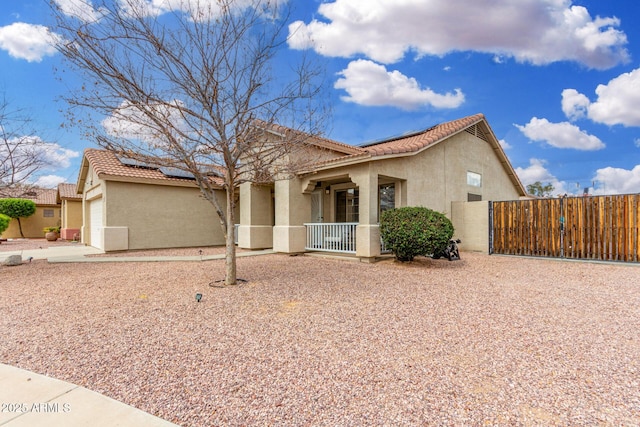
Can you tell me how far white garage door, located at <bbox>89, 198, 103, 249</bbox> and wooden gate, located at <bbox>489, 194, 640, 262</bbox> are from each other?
17.9 m

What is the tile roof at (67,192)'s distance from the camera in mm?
22281

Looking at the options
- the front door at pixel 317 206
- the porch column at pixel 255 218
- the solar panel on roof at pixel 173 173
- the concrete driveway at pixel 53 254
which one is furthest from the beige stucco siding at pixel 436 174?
the concrete driveway at pixel 53 254

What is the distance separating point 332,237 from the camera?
11.6 m

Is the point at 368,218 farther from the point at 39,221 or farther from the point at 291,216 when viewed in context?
the point at 39,221

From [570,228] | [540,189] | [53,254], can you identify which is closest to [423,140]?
[570,228]

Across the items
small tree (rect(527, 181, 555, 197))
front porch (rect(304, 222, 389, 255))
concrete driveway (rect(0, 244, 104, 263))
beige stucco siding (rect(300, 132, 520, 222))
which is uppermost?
small tree (rect(527, 181, 555, 197))

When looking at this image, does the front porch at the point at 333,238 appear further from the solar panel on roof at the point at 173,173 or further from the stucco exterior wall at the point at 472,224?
the solar panel on roof at the point at 173,173

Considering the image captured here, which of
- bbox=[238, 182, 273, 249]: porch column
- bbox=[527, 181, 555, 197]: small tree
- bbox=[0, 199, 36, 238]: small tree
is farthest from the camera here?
bbox=[527, 181, 555, 197]: small tree

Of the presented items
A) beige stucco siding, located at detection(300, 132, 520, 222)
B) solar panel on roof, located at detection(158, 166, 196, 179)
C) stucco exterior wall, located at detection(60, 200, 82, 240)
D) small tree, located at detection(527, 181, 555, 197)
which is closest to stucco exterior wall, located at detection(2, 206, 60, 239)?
stucco exterior wall, located at detection(60, 200, 82, 240)

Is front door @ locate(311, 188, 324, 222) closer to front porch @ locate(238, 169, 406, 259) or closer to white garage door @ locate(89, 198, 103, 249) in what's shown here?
front porch @ locate(238, 169, 406, 259)

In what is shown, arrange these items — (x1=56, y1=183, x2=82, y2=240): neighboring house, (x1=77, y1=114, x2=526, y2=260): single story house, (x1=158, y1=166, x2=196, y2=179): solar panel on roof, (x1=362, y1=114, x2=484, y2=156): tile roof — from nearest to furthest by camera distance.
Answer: (x1=362, y1=114, x2=484, y2=156): tile roof, (x1=77, y1=114, x2=526, y2=260): single story house, (x1=158, y1=166, x2=196, y2=179): solar panel on roof, (x1=56, y1=183, x2=82, y2=240): neighboring house

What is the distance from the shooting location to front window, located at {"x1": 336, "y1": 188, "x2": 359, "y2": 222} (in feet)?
44.6

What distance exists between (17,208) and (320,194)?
2700cm

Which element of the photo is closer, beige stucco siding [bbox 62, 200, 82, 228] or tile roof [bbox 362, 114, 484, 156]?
tile roof [bbox 362, 114, 484, 156]
